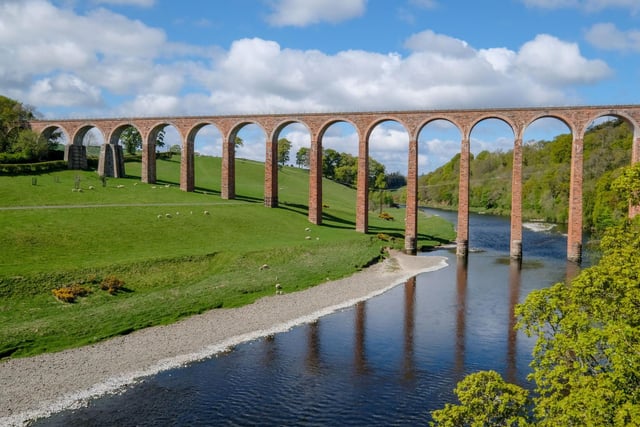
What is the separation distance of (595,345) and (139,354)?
18912 mm

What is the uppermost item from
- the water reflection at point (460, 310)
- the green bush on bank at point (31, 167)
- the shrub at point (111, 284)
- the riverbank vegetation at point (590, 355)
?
the green bush on bank at point (31, 167)

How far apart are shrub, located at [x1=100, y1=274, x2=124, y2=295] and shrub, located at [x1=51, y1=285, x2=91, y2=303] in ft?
3.29

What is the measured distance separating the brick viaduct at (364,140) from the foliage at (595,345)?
125 ft

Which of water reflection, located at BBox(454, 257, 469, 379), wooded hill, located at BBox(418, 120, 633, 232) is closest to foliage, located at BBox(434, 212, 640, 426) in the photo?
water reflection, located at BBox(454, 257, 469, 379)

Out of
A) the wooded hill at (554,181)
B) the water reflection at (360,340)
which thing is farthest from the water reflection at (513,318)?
the wooded hill at (554,181)

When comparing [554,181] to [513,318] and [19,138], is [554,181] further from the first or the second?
[19,138]

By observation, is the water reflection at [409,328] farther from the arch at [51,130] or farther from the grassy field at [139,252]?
the arch at [51,130]

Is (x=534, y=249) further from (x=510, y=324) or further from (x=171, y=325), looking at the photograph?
(x=171, y=325)

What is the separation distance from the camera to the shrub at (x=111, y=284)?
30.1 metres

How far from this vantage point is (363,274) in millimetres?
40500

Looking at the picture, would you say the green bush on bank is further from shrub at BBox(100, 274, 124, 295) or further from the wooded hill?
the wooded hill

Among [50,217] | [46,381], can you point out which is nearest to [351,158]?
[50,217]

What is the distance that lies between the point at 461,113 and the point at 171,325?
3727 cm

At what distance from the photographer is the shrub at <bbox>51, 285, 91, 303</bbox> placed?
27828mm
